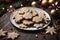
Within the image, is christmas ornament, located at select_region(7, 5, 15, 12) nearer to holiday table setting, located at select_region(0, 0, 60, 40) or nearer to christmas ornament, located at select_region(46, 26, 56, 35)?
holiday table setting, located at select_region(0, 0, 60, 40)

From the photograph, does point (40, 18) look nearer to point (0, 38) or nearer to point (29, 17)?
point (29, 17)

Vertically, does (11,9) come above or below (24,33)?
above

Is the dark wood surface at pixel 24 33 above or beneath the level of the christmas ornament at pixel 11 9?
beneath

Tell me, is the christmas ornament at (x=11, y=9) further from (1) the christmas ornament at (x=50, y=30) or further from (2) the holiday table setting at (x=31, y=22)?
(1) the christmas ornament at (x=50, y=30)

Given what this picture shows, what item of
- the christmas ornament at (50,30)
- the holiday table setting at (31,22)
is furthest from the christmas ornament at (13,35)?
the christmas ornament at (50,30)

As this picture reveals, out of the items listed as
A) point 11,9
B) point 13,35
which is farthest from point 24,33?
point 11,9

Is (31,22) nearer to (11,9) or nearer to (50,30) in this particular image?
(50,30)

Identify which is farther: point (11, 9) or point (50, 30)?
point (11, 9)

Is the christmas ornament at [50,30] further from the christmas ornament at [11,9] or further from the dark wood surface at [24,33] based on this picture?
the christmas ornament at [11,9]

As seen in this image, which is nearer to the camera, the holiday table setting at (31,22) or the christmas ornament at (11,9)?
the holiday table setting at (31,22)
